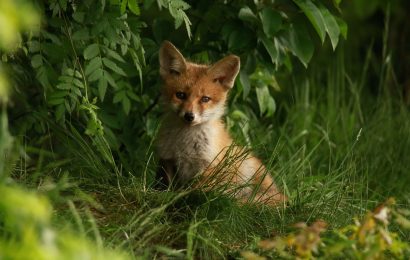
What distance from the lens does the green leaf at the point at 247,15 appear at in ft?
17.7

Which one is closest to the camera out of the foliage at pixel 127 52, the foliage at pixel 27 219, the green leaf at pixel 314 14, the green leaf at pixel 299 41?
the foliage at pixel 27 219

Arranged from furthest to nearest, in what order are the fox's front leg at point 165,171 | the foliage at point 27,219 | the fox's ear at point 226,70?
1. the fox's ear at point 226,70
2. the fox's front leg at point 165,171
3. the foliage at point 27,219

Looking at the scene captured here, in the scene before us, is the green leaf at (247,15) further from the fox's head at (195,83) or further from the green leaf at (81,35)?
the green leaf at (81,35)

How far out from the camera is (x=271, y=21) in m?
5.25

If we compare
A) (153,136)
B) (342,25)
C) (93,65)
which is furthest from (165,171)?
Answer: (342,25)

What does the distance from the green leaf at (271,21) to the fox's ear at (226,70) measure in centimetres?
30

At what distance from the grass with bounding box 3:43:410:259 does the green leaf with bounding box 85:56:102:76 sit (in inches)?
19.0

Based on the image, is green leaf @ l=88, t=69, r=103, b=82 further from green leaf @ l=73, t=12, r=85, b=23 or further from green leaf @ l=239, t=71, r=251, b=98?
green leaf @ l=239, t=71, r=251, b=98

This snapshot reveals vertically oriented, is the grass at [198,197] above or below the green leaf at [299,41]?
below

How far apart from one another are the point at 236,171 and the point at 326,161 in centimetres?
176

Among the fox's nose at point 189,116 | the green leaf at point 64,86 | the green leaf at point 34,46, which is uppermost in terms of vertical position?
the green leaf at point 34,46

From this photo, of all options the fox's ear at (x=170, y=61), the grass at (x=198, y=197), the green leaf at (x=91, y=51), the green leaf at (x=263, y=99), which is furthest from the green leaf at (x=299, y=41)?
the green leaf at (x=91, y=51)

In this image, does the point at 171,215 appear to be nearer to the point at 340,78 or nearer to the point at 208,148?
the point at 208,148

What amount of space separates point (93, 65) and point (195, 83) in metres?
1.02
